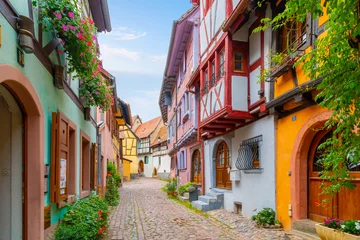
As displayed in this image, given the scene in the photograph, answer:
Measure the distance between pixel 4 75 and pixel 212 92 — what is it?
6828 millimetres

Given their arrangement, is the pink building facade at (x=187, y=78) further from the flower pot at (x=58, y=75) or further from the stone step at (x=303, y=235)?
the flower pot at (x=58, y=75)

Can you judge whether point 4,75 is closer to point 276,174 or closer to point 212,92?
point 276,174

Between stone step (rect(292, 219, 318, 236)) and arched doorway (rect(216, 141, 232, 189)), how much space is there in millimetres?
4602

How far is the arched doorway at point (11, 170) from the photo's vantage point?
12.4 feet

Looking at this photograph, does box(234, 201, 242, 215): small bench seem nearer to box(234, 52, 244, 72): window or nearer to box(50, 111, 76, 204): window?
box(234, 52, 244, 72): window

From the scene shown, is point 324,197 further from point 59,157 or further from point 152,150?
point 152,150

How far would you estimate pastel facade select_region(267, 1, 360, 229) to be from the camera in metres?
5.53

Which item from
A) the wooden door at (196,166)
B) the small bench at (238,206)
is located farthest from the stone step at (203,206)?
the wooden door at (196,166)

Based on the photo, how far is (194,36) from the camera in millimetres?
13383

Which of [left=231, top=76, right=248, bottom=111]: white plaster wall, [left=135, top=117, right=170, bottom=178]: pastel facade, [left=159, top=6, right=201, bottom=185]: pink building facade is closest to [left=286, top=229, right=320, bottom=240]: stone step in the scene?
[left=231, top=76, right=248, bottom=111]: white plaster wall

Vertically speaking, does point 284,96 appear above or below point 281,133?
above

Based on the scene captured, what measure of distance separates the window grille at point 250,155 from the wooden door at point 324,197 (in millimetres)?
2018

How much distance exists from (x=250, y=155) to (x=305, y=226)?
9.30ft

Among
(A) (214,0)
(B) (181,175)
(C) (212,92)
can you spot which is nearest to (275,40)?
(C) (212,92)
